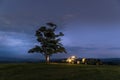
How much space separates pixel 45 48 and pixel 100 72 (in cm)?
2912

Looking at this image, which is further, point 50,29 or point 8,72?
point 50,29

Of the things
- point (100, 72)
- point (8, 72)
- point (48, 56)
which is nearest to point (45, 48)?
point (48, 56)

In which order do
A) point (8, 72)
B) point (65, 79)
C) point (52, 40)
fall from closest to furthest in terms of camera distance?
point (65, 79), point (8, 72), point (52, 40)

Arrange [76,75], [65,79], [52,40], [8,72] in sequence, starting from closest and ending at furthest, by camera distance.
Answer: [65,79]
[76,75]
[8,72]
[52,40]

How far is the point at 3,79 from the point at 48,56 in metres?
31.5

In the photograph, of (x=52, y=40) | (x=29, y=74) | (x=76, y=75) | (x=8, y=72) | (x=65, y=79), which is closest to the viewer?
(x=65, y=79)

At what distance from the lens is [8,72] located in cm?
4506

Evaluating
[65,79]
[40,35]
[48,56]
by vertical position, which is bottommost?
[65,79]

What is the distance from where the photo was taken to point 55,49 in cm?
6881

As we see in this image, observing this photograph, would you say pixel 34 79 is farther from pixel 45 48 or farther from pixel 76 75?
pixel 45 48

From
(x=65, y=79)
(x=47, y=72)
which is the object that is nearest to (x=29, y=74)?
(x=47, y=72)

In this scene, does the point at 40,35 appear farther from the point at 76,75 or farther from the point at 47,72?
the point at 76,75

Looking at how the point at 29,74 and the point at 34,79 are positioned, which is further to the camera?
the point at 29,74

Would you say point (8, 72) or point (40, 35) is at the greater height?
point (40, 35)
